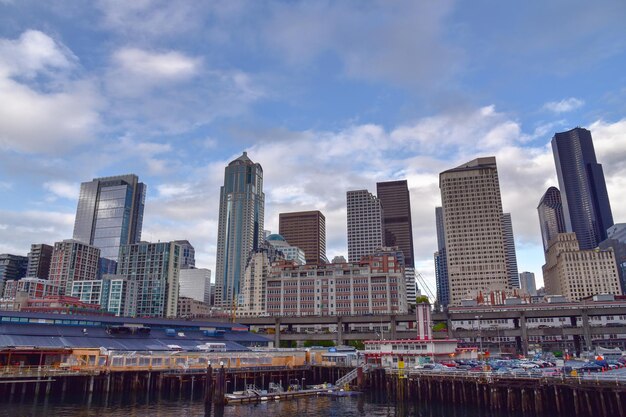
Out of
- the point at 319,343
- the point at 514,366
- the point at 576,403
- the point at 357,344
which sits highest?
the point at 319,343

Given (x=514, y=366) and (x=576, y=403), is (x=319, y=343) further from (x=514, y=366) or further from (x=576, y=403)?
(x=576, y=403)

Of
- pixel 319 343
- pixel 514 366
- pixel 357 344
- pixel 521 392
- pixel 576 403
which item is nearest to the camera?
pixel 576 403

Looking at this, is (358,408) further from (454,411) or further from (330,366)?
(330,366)

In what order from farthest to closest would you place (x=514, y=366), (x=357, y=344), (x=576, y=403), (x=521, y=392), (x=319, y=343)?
(x=319, y=343)
(x=357, y=344)
(x=514, y=366)
(x=521, y=392)
(x=576, y=403)

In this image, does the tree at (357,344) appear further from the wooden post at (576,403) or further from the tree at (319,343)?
the wooden post at (576,403)

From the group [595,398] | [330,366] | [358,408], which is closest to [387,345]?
[330,366]

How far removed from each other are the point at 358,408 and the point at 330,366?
3600 cm

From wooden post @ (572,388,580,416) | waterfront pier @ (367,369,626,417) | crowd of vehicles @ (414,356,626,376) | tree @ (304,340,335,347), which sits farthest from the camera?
tree @ (304,340,335,347)

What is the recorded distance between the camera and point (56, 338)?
321 ft

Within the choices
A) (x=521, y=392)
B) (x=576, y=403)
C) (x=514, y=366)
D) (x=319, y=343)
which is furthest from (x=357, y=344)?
(x=576, y=403)

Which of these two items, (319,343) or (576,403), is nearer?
(576,403)

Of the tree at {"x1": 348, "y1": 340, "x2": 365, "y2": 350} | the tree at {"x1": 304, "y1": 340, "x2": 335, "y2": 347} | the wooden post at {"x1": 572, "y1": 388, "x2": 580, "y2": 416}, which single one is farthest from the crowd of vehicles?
the tree at {"x1": 304, "y1": 340, "x2": 335, "y2": 347}

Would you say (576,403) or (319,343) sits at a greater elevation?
(319,343)

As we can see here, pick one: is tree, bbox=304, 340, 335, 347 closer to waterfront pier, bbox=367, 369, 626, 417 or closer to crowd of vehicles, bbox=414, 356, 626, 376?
crowd of vehicles, bbox=414, 356, 626, 376
